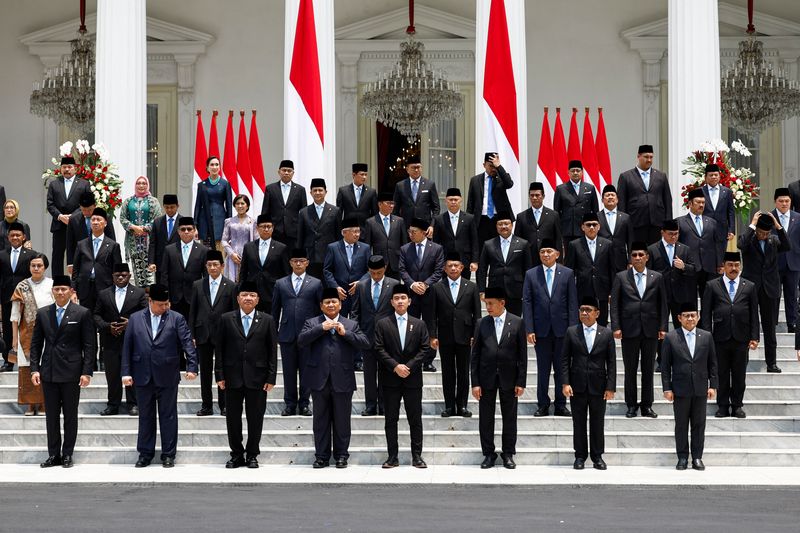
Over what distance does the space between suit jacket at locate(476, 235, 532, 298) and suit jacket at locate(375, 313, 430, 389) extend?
2.02 metres

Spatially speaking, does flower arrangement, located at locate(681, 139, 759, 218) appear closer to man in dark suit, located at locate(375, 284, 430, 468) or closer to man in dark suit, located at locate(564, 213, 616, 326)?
man in dark suit, located at locate(564, 213, 616, 326)

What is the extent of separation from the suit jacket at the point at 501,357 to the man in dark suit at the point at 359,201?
3596mm

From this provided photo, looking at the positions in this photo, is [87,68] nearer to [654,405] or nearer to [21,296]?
[21,296]

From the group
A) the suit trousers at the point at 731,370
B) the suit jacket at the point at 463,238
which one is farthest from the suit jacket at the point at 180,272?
the suit trousers at the point at 731,370

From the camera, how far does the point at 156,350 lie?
14102 millimetres

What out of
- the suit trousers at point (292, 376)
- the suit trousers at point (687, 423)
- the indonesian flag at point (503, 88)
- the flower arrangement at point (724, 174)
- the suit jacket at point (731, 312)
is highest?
the indonesian flag at point (503, 88)

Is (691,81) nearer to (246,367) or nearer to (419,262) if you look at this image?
(419,262)

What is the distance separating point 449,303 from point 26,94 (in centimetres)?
1439

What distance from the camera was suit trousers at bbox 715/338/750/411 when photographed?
14883 millimetres

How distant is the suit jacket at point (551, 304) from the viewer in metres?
14.9

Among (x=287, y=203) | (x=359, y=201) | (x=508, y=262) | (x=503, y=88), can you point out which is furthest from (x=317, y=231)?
(x=503, y=88)

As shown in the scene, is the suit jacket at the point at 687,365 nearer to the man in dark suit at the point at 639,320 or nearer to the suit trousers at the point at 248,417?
the man in dark suit at the point at 639,320

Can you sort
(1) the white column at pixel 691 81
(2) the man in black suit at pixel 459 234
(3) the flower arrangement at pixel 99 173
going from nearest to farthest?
(2) the man in black suit at pixel 459 234 → (3) the flower arrangement at pixel 99 173 → (1) the white column at pixel 691 81

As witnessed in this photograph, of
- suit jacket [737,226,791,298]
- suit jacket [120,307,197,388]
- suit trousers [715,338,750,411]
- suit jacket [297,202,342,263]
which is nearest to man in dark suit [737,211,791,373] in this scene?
suit jacket [737,226,791,298]
